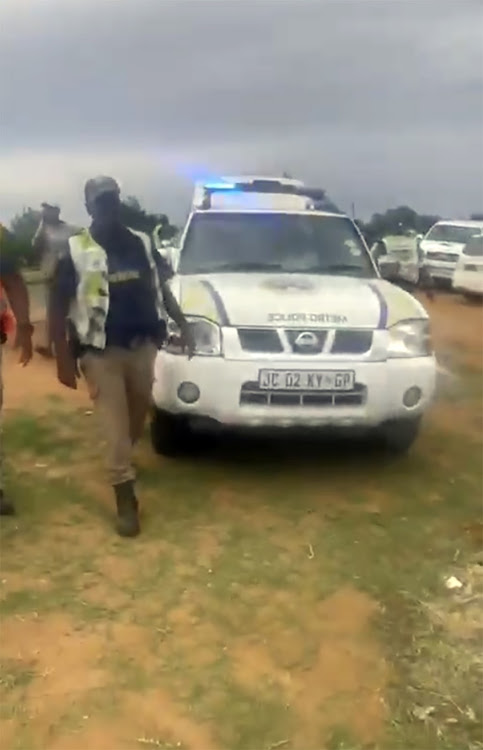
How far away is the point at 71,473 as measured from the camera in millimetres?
6742

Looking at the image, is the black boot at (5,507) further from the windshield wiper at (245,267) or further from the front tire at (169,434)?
the windshield wiper at (245,267)

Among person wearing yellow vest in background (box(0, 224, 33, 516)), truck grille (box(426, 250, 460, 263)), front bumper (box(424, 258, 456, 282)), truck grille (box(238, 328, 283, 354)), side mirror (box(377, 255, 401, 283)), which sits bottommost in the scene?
front bumper (box(424, 258, 456, 282))

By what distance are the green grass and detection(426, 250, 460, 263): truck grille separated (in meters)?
17.0

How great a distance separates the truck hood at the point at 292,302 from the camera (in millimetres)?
6469

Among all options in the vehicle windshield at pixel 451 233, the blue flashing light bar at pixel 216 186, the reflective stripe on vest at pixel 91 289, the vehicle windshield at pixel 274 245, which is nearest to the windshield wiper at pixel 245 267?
the vehicle windshield at pixel 274 245

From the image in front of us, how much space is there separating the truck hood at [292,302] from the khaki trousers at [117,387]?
79 centimetres

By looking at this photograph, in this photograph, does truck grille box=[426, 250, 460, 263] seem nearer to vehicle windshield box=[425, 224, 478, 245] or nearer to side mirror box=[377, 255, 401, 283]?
vehicle windshield box=[425, 224, 478, 245]

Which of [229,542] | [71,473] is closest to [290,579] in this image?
[229,542]

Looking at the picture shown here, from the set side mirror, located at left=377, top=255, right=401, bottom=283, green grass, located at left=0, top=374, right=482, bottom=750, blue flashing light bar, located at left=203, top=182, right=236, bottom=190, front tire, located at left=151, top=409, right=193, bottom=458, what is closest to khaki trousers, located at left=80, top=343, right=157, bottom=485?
green grass, located at left=0, top=374, right=482, bottom=750

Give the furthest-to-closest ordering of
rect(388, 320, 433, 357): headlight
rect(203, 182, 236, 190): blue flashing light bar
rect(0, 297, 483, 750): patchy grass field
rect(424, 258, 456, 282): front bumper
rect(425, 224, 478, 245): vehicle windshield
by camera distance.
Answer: rect(425, 224, 478, 245): vehicle windshield < rect(424, 258, 456, 282): front bumper < rect(203, 182, 236, 190): blue flashing light bar < rect(388, 320, 433, 357): headlight < rect(0, 297, 483, 750): patchy grass field

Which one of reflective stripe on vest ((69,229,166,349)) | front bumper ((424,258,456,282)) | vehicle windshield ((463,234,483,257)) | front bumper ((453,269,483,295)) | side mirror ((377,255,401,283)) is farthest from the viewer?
front bumper ((424,258,456,282))

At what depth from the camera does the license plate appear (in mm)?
6309

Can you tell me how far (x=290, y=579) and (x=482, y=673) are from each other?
3.75 ft

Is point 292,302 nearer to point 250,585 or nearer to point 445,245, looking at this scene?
point 250,585
